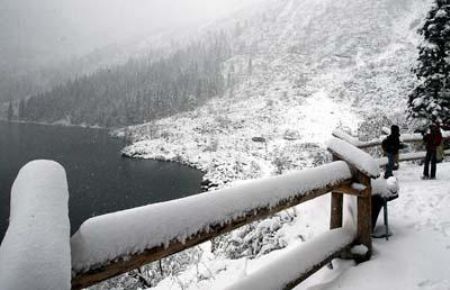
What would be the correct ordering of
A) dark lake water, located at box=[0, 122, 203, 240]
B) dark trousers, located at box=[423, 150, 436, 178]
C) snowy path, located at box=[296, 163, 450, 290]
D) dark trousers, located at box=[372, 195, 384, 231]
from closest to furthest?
snowy path, located at box=[296, 163, 450, 290] → dark trousers, located at box=[372, 195, 384, 231] → dark trousers, located at box=[423, 150, 436, 178] → dark lake water, located at box=[0, 122, 203, 240]

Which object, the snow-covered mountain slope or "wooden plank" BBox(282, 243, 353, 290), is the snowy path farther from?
the snow-covered mountain slope

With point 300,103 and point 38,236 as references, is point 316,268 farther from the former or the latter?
point 300,103

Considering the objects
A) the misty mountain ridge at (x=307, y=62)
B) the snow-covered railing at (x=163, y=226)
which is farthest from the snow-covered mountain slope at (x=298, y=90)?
the snow-covered railing at (x=163, y=226)

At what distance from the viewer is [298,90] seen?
92375 millimetres

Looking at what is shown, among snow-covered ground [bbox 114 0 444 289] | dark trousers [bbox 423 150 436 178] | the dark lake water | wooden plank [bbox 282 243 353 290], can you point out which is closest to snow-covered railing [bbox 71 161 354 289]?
wooden plank [bbox 282 243 353 290]

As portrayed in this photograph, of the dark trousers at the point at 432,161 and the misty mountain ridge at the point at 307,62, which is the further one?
the misty mountain ridge at the point at 307,62

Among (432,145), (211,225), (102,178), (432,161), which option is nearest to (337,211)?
(211,225)

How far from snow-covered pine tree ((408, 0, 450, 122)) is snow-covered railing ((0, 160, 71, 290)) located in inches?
775

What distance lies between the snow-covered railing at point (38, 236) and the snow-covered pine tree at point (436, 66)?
1969cm

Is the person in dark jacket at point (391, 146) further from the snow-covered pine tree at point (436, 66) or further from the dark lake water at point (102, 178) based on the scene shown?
the dark lake water at point (102, 178)

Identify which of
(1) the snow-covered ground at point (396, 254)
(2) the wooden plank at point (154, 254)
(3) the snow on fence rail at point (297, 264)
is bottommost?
(1) the snow-covered ground at point (396, 254)

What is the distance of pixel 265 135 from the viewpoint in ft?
219

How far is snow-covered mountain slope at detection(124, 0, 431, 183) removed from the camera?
59309 millimetres

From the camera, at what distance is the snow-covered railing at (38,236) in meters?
1.30
